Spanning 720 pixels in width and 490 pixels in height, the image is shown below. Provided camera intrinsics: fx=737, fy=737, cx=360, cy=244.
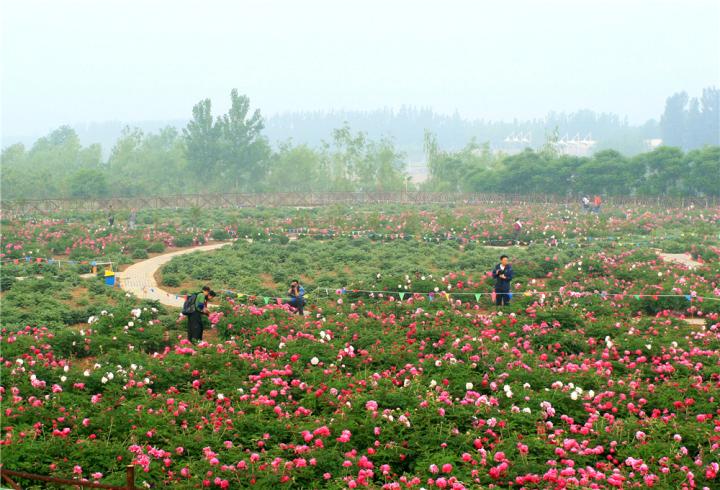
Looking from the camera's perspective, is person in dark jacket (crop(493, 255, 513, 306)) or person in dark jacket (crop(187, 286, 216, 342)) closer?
person in dark jacket (crop(187, 286, 216, 342))

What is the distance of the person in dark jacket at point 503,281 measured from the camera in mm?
15719

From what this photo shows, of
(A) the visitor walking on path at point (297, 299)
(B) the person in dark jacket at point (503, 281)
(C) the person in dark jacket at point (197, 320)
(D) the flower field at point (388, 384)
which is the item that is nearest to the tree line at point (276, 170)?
(D) the flower field at point (388, 384)

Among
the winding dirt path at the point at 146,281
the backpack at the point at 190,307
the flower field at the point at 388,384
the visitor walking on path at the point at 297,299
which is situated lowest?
the winding dirt path at the point at 146,281

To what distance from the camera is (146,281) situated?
2198 centimetres

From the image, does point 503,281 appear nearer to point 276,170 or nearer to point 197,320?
point 197,320

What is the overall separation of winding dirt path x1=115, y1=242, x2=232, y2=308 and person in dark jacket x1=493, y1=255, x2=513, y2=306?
24.9ft

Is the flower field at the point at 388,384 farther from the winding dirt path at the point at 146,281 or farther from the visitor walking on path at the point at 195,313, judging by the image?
the winding dirt path at the point at 146,281

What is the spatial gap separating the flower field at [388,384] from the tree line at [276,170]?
37664mm

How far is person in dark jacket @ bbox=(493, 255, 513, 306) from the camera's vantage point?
1572 centimetres

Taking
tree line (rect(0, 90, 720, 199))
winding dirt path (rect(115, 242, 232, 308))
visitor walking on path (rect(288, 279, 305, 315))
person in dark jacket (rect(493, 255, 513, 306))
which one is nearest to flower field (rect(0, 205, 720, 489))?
person in dark jacket (rect(493, 255, 513, 306))

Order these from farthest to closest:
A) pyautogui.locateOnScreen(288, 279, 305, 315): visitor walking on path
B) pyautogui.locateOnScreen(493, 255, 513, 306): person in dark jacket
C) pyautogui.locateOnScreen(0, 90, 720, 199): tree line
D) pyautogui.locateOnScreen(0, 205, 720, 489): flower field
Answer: pyautogui.locateOnScreen(0, 90, 720, 199): tree line, pyautogui.locateOnScreen(493, 255, 513, 306): person in dark jacket, pyautogui.locateOnScreen(288, 279, 305, 315): visitor walking on path, pyautogui.locateOnScreen(0, 205, 720, 489): flower field

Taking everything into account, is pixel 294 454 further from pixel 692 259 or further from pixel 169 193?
pixel 169 193

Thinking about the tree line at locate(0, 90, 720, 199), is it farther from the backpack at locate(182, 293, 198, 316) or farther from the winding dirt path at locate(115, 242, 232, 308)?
the backpack at locate(182, 293, 198, 316)

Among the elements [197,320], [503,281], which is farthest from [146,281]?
[503,281]
